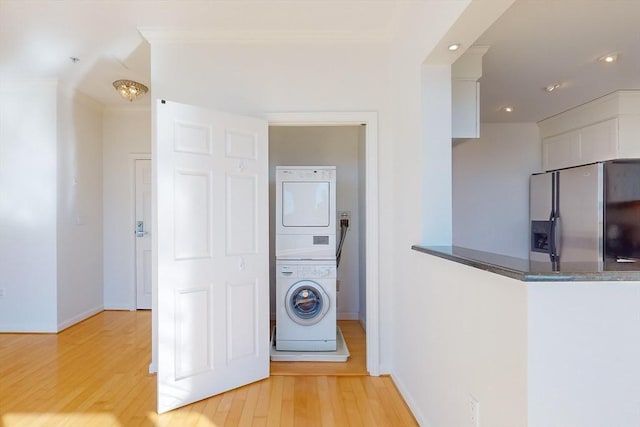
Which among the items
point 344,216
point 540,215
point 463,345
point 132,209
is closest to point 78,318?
point 132,209

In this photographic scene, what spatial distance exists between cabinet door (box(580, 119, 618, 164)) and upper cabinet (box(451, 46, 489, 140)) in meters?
2.06

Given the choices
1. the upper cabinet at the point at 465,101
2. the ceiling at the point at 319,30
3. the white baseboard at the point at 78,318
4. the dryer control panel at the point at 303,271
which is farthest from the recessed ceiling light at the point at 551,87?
the white baseboard at the point at 78,318

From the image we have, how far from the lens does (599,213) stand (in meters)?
3.04

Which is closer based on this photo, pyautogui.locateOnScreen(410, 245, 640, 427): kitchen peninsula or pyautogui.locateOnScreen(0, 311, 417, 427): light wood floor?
pyautogui.locateOnScreen(410, 245, 640, 427): kitchen peninsula

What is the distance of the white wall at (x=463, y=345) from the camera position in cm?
107

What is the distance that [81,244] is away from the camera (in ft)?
12.5

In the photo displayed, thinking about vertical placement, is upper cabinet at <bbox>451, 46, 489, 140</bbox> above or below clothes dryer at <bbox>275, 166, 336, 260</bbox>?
above

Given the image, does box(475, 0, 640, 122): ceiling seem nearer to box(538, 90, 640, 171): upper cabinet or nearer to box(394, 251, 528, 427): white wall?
box(538, 90, 640, 171): upper cabinet

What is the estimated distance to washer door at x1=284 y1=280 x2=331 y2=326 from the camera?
287 cm

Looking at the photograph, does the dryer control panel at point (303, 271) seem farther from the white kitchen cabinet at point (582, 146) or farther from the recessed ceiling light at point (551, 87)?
the white kitchen cabinet at point (582, 146)

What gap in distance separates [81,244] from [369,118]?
3648mm

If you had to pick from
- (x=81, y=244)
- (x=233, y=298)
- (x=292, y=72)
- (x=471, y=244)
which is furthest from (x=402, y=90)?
(x=81, y=244)

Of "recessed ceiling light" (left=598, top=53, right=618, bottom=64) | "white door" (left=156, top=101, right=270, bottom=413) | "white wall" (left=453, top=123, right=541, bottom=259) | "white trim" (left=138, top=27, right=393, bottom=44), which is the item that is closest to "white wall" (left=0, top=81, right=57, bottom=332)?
"white trim" (left=138, top=27, right=393, bottom=44)

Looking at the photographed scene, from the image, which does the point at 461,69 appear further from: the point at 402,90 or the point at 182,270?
the point at 182,270
